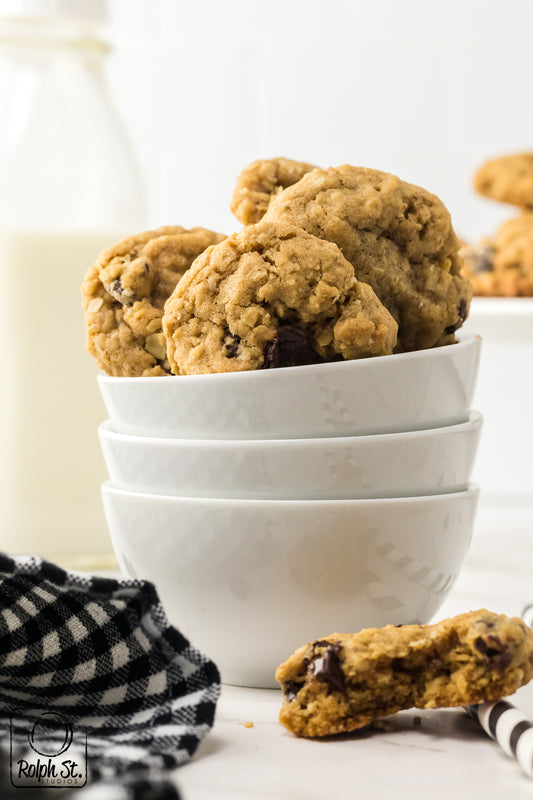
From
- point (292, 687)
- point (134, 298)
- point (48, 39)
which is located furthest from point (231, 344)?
point (48, 39)

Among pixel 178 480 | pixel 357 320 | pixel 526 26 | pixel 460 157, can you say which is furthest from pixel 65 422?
pixel 526 26

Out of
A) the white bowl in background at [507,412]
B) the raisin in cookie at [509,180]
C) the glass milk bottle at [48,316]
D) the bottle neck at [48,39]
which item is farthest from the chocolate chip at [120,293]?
the white bowl in background at [507,412]

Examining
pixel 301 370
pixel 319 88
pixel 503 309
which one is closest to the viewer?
pixel 301 370

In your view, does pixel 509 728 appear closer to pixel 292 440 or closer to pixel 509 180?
pixel 292 440

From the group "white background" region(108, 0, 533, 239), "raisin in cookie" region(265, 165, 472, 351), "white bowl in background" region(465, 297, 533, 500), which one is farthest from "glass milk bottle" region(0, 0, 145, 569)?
"white bowl in background" region(465, 297, 533, 500)

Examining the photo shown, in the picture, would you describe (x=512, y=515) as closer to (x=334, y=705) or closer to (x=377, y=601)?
(x=377, y=601)

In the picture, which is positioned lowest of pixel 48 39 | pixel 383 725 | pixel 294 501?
pixel 383 725

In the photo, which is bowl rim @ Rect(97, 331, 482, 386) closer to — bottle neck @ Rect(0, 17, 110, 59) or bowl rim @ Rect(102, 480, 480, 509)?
bowl rim @ Rect(102, 480, 480, 509)

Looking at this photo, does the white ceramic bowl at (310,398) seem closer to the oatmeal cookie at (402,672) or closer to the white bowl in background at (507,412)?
the oatmeal cookie at (402,672)
